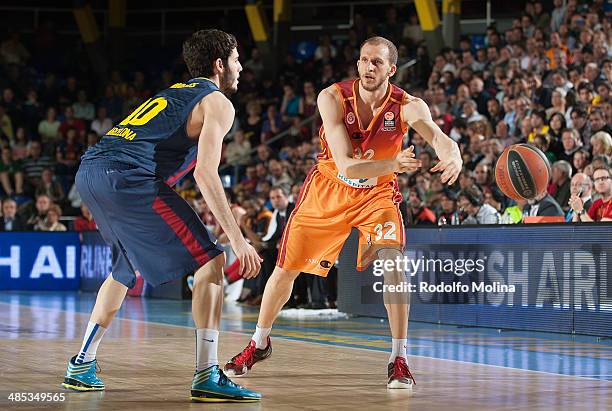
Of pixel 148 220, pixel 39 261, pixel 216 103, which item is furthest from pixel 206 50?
pixel 39 261

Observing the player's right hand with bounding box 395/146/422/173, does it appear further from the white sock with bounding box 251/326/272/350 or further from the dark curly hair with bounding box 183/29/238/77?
the white sock with bounding box 251/326/272/350

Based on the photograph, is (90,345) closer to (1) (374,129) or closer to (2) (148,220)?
(2) (148,220)

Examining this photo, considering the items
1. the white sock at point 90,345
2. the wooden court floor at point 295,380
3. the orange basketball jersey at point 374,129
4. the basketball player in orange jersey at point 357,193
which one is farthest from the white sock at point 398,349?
the white sock at point 90,345

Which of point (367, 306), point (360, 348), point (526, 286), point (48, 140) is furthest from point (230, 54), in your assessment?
point (48, 140)

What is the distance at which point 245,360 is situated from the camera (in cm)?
743

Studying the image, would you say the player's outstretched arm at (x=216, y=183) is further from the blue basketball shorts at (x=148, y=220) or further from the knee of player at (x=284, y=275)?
the knee of player at (x=284, y=275)

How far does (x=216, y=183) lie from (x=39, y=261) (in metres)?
13.8

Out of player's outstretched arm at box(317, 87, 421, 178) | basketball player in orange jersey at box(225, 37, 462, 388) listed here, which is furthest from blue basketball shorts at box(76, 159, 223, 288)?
basketball player in orange jersey at box(225, 37, 462, 388)

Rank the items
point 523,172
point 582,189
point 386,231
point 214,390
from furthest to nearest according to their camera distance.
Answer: point 582,189 → point 523,172 → point 386,231 → point 214,390

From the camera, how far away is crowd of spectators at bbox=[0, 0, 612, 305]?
45.3 feet

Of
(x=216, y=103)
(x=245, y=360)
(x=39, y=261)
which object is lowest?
(x=245, y=360)

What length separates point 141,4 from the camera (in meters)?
29.3

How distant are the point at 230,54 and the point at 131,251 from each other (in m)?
1.27

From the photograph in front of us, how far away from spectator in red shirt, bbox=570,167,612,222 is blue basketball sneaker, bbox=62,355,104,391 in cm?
643
